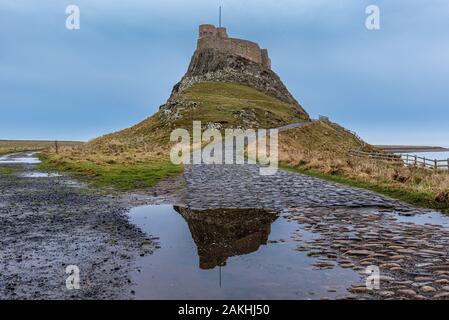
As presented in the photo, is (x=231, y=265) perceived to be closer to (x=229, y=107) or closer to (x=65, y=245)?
(x=65, y=245)

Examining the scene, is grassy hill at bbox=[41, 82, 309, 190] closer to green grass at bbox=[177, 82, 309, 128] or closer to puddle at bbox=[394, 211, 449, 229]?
green grass at bbox=[177, 82, 309, 128]

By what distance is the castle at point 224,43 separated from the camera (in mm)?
118688

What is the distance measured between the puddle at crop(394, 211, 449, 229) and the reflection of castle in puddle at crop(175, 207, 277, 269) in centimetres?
333

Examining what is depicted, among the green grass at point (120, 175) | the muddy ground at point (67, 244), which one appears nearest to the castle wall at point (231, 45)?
the green grass at point (120, 175)

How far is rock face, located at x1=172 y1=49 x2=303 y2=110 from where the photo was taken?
113 meters

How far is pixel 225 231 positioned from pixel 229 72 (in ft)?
352

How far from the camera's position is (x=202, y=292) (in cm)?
604

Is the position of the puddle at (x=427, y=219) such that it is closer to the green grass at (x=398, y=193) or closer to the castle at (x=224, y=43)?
the green grass at (x=398, y=193)

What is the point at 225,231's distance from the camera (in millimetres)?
9852

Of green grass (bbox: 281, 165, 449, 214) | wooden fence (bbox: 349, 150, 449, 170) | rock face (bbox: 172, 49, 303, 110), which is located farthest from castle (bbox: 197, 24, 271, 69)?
green grass (bbox: 281, 165, 449, 214)

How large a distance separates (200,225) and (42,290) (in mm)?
4810

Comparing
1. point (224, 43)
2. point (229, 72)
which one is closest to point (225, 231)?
point (229, 72)
